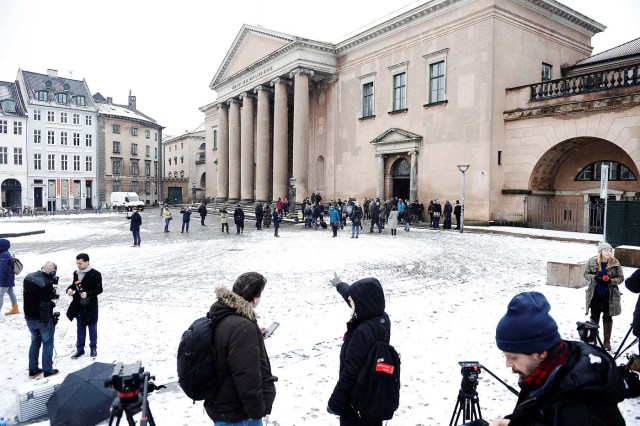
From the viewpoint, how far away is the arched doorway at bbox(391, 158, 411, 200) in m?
30.7

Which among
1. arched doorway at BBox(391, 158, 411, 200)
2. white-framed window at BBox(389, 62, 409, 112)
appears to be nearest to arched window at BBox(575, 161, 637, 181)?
arched doorway at BBox(391, 158, 411, 200)

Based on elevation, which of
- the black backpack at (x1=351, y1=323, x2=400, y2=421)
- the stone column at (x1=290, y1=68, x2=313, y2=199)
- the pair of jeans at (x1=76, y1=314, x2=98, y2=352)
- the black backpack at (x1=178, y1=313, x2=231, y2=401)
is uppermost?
the stone column at (x1=290, y1=68, x2=313, y2=199)

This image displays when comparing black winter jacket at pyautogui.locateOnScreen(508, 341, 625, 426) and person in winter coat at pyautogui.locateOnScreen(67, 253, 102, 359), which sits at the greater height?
black winter jacket at pyautogui.locateOnScreen(508, 341, 625, 426)

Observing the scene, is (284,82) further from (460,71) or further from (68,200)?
(68,200)

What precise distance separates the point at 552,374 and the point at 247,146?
42.0 metres

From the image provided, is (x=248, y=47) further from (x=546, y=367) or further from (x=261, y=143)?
(x=546, y=367)

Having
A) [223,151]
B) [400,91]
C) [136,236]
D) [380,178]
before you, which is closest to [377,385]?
[136,236]

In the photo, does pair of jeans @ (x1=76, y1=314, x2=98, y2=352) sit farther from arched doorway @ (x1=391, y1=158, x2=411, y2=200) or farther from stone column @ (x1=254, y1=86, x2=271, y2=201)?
stone column @ (x1=254, y1=86, x2=271, y2=201)

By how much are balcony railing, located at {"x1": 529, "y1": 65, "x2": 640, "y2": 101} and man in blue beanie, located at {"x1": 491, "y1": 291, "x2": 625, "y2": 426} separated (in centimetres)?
2279

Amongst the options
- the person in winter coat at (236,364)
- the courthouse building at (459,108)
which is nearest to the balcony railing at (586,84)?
the courthouse building at (459,108)

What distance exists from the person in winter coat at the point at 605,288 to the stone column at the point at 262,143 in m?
34.1

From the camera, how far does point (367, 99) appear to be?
3325 cm

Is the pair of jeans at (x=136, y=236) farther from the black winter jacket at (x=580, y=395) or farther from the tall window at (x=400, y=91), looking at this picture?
the tall window at (x=400, y=91)

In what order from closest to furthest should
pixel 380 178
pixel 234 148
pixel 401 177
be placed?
pixel 401 177
pixel 380 178
pixel 234 148
